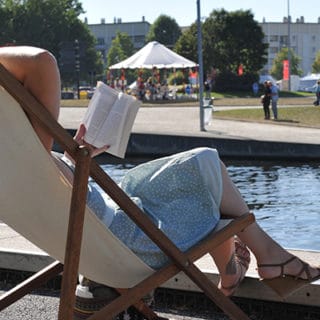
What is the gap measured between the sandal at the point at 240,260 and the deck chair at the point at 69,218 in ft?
1.23

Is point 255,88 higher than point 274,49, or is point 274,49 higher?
point 274,49

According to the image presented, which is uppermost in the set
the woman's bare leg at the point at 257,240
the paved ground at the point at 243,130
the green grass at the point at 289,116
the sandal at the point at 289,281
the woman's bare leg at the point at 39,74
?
the woman's bare leg at the point at 39,74

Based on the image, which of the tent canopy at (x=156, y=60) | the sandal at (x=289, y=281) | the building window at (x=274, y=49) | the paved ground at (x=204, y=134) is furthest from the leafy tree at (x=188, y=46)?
the building window at (x=274, y=49)

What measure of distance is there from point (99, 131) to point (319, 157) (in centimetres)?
1146

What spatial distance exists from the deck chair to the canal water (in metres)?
3.56

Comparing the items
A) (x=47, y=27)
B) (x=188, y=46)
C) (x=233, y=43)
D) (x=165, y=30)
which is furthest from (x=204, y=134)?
(x=165, y=30)

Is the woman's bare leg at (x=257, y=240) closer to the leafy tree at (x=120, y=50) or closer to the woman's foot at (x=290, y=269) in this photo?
the woman's foot at (x=290, y=269)

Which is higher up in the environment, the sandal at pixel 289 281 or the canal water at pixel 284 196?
the sandal at pixel 289 281

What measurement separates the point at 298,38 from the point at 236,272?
149m

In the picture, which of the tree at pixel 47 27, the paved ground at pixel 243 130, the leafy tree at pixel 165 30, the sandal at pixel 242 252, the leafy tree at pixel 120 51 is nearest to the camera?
the sandal at pixel 242 252

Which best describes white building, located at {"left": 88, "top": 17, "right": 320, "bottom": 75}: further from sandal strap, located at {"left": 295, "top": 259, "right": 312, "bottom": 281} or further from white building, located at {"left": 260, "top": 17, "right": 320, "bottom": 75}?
sandal strap, located at {"left": 295, "top": 259, "right": 312, "bottom": 281}

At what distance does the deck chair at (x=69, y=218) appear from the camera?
2818 mm

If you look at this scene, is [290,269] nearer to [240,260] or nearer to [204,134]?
[240,260]

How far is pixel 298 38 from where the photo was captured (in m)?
148
